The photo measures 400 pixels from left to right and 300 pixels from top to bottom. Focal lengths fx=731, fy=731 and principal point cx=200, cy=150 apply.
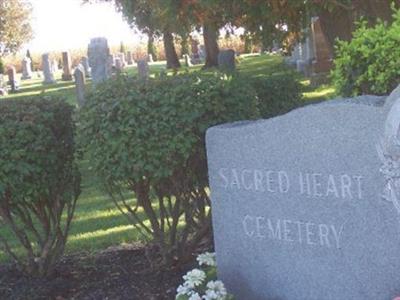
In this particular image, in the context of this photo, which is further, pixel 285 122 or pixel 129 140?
pixel 129 140

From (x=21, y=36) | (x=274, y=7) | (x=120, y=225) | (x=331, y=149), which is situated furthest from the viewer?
(x=21, y=36)

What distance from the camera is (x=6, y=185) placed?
201 inches

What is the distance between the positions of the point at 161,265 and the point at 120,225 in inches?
84.6

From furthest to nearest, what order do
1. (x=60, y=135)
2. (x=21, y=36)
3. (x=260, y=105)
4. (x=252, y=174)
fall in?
1. (x=21, y=36)
2. (x=260, y=105)
3. (x=60, y=135)
4. (x=252, y=174)

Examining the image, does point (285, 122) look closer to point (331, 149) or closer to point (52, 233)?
point (331, 149)

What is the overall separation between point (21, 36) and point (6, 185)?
118ft

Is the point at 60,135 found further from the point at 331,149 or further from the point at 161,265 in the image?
the point at 331,149

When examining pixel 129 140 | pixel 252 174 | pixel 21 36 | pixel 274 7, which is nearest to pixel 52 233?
pixel 129 140

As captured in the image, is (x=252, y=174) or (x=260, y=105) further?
(x=260, y=105)

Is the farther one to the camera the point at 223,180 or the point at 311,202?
the point at 223,180

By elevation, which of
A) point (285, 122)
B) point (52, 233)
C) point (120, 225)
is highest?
point (285, 122)

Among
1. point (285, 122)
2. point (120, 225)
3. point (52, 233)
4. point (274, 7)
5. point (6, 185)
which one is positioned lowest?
point (120, 225)

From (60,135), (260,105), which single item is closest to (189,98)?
(60,135)

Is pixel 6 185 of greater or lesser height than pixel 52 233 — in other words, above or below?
above
